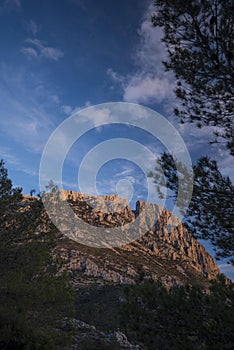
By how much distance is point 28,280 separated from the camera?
1127 cm

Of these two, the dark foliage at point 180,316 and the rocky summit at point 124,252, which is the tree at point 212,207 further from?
the rocky summit at point 124,252

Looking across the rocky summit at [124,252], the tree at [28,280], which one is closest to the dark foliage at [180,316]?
the tree at [28,280]

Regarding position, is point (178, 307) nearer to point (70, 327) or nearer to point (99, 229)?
point (70, 327)

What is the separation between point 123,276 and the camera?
296ft

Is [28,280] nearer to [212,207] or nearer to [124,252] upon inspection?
[212,207]

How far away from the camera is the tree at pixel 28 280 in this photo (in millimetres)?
10586

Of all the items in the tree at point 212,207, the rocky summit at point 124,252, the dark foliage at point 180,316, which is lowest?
the dark foliage at point 180,316

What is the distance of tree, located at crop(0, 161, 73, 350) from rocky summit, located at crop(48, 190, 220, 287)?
136ft

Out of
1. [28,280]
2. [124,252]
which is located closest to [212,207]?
[28,280]

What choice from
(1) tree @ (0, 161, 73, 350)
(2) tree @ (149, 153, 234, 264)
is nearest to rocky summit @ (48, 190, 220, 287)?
(1) tree @ (0, 161, 73, 350)

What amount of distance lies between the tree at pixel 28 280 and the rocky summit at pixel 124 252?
41464 mm

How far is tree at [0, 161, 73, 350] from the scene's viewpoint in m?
10.6

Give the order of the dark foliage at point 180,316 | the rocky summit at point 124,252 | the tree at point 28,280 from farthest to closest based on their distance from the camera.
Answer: the rocky summit at point 124,252 < the tree at point 28,280 < the dark foliage at point 180,316

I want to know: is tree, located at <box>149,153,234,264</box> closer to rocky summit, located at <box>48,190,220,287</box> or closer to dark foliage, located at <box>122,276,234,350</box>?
dark foliage, located at <box>122,276,234,350</box>
